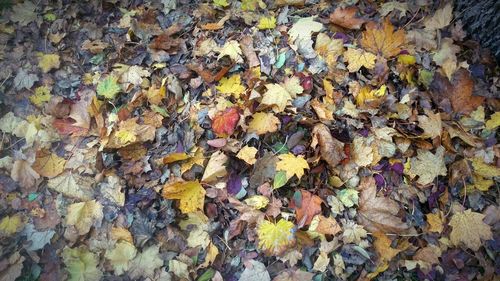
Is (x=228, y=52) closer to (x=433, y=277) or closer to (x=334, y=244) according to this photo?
(x=334, y=244)

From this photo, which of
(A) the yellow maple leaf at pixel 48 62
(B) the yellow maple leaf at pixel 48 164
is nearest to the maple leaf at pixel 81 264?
(B) the yellow maple leaf at pixel 48 164

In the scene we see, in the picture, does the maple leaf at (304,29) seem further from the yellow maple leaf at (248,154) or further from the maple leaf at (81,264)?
the maple leaf at (81,264)

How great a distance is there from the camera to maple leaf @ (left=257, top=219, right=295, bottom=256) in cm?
214

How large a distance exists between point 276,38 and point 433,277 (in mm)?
1887

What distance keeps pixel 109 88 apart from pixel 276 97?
1.20 m

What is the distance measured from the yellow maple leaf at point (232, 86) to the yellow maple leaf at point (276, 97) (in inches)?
8.0

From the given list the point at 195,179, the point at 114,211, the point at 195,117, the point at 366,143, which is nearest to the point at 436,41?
the point at 366,143

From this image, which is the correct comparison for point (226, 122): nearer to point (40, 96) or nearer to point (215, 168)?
point (215, 168)

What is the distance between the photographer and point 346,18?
2674 mm

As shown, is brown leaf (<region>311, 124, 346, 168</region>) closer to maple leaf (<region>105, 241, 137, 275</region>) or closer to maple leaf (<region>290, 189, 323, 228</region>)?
maple leaf (<region>290, 189, 323, 228</region>)

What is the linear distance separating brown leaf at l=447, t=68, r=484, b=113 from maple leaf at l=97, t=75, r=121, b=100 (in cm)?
229

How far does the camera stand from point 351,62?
2537mm

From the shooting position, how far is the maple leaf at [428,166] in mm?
2248

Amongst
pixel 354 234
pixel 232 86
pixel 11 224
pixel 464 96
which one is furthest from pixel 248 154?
pixel 11 224
